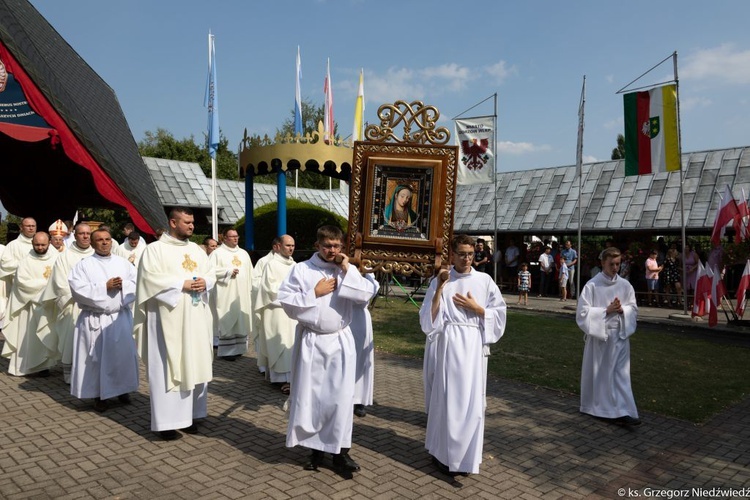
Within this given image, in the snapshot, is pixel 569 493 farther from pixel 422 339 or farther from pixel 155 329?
pixel 422 339

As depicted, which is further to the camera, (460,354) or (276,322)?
(276,322)

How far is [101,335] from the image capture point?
6418 mm

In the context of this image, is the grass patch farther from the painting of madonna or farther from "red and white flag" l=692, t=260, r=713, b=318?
the painting of madonna

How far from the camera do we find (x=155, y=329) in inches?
215

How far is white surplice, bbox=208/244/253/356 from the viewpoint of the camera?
9344 millimetres

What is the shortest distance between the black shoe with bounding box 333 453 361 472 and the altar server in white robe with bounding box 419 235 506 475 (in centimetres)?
70

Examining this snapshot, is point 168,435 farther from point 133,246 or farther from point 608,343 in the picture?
point 133,246

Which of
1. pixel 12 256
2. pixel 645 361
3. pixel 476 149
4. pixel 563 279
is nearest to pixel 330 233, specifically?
pixel 12 256

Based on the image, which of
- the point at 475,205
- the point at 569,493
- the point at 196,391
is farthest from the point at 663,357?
the point at 475,205

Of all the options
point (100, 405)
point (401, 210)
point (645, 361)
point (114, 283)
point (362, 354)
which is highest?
point (401, 210)

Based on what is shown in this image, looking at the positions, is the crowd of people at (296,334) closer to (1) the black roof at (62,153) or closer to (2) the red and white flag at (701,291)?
(1) the black roof at (62,153)

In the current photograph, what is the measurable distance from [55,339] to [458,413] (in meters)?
6.39

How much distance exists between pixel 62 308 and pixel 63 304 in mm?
246

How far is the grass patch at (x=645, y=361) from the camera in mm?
7262
